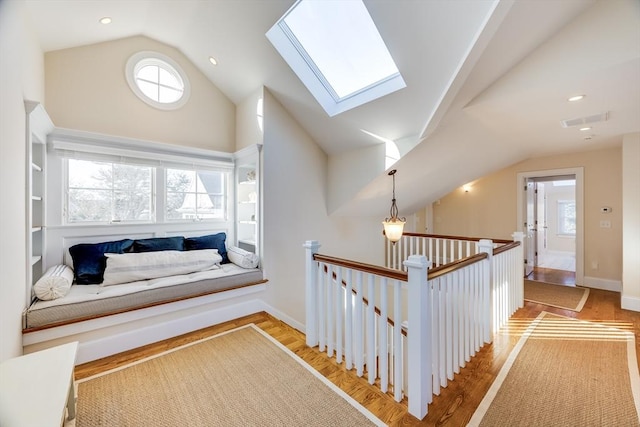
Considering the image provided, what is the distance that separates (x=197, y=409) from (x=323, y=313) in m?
1.12

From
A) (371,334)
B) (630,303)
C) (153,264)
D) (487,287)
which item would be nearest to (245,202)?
(153,264)

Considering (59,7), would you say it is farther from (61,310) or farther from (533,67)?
(533,67)

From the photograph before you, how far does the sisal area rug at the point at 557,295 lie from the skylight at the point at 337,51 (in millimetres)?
3617

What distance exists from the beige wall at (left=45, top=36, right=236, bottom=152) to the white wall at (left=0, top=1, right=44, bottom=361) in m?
0.65

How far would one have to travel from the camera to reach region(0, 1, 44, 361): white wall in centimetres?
160

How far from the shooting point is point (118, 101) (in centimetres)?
300

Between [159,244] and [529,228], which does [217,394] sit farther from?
[529,228]

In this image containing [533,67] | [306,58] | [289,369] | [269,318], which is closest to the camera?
[289,369]

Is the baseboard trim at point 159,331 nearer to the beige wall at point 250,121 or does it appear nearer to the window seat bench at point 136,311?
the window seat bench at point 136,311

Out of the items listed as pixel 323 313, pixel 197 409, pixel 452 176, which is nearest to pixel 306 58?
pixel 323 313

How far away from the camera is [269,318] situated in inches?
120

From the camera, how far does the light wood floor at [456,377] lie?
1636mm

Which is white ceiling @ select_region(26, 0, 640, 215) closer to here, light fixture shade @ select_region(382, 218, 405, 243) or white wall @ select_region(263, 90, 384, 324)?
white wall @ select_region(263, 90, 384, 324)

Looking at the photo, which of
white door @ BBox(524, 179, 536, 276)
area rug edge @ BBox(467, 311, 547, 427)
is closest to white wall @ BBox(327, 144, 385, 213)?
area rug edge @ BBox(467, 311, 547, 427)
